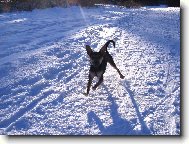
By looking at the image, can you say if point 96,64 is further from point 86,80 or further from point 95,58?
point 86,80

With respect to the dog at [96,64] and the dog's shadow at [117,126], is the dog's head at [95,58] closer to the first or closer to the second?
the dog at [96,64]

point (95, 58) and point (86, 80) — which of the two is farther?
point (86, 80)

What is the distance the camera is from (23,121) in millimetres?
4043

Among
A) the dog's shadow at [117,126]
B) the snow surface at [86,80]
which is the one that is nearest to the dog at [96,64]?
the snow surface at [86,80]

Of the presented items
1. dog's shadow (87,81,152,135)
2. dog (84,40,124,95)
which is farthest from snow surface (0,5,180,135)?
dog (84,40,124,95)

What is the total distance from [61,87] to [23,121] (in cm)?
96

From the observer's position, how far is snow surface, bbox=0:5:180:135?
12.9 feet

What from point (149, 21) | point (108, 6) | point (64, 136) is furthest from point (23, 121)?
point (149, 21)

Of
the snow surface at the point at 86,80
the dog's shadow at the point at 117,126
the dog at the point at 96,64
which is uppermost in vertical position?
the dog at the point at 96,64

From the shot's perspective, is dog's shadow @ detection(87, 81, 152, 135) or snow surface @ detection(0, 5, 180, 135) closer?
dog's shadow @ detection(87, 81, 152, 135)

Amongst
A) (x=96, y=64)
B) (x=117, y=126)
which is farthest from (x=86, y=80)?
(x=117, y=126)

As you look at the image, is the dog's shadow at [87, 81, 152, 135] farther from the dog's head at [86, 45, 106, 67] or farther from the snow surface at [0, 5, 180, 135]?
the dog's head at [86, 45, 106, 67]

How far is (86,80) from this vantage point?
5.10 m

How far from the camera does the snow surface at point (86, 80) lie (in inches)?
155
